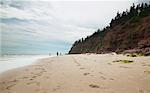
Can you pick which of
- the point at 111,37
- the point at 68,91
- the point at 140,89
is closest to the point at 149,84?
the point at 140,89

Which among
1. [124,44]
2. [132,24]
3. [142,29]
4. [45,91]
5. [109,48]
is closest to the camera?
[45,91]

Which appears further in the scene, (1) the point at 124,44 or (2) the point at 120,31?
(2) the point at 120,31

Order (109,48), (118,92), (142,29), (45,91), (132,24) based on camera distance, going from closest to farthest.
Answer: (118,92) < (45,91) < (142,29) < (132,24) < (109,48)

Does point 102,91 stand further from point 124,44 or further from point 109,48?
Result: point 109,48

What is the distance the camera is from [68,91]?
4438mm

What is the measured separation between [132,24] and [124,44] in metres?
8.76

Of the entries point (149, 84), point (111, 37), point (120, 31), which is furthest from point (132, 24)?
point (149, 84)

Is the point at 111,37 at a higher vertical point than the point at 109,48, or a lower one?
higher

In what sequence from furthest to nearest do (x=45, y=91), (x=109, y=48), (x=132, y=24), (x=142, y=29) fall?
(x=109, y=48)
(x=132, y=24)
(x=142, y=29)
(x=45, y=91)

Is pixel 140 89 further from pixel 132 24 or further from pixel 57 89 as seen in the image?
pixel 132 24

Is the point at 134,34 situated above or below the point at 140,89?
above

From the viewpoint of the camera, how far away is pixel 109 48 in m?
57.1

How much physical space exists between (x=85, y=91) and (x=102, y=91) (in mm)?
421

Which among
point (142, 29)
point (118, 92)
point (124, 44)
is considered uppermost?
point (142, 29)
